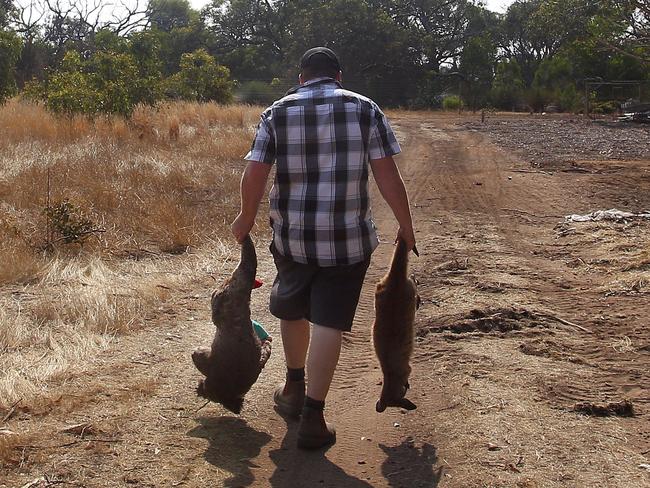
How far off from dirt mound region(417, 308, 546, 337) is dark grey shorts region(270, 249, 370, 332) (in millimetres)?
2012

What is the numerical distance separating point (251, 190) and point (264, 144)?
244 millimetres

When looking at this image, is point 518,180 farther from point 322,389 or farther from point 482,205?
point 322,389

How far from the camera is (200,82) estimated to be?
29547 mm

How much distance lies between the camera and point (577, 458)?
13.4ft

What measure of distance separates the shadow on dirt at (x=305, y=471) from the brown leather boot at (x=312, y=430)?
5cm

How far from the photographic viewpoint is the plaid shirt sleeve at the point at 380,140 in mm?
4230

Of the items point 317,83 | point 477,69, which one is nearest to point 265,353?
point 317,83

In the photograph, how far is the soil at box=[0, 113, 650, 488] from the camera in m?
4.07

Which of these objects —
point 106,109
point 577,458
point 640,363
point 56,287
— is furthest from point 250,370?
point 106,109

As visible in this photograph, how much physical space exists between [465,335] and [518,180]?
29.9 ft

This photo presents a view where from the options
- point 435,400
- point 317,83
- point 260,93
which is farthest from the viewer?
point 260,93

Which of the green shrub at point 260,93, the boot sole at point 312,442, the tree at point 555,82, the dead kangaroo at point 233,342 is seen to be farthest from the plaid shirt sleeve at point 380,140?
the tree at point 555,82

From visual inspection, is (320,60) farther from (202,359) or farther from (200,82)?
(200,82)

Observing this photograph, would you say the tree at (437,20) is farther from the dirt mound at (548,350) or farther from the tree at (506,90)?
the dirt mound at (548,350)
